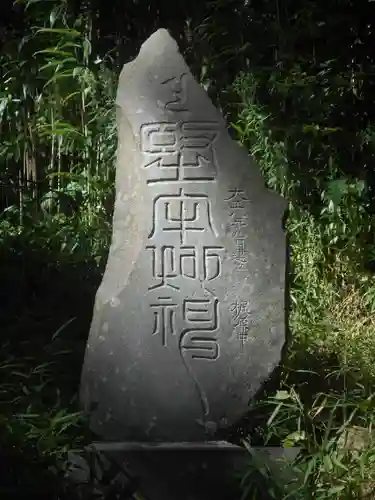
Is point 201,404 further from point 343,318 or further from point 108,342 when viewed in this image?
point 343,318

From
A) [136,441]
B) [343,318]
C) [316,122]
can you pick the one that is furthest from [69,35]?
[136,441]

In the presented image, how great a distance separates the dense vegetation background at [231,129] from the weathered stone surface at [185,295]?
0.85m

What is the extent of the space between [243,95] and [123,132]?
1993 mm

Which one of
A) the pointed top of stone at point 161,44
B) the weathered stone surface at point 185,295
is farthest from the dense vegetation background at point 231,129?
the pointed top of stone at point 161,44

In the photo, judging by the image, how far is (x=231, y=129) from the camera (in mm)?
4434

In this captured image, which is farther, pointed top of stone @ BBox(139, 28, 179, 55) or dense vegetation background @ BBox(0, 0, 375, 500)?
dense vegetation background @ BBox(0, 0, 375, 500)

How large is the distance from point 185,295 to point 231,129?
210 cm

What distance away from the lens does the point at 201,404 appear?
2457mm

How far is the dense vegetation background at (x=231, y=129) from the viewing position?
383cm

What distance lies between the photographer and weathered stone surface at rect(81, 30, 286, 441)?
2455 millimetres

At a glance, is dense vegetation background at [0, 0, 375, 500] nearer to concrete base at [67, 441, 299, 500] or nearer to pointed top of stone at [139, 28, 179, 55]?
concrete base at [67, 441, 299, 500]

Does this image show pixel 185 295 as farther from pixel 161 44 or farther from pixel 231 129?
pixel 231 129

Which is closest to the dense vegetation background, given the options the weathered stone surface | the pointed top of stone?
the weathered stone surface

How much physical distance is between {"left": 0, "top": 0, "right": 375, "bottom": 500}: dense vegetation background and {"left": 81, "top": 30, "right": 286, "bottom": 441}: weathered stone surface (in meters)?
0.85
